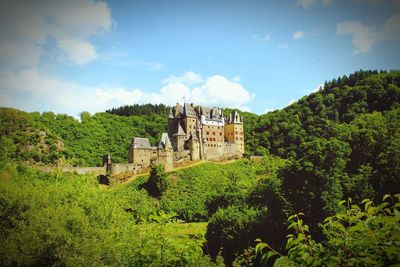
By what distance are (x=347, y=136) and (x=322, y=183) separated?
16.4 metres

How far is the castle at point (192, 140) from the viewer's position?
4997 cm

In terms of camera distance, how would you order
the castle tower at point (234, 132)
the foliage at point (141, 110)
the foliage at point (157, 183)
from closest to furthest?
1. the foliage at point (157, 183)
2. the castle tower at point (234, 132)
3. the foliage at point (141, 110)

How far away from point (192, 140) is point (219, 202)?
1800cm

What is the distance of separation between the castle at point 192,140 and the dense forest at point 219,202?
3.71m

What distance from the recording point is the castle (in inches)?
1967

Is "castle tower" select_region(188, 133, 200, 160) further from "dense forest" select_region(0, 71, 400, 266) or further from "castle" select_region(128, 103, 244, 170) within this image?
"dense forest" select_region(0, 71, 400, 266)

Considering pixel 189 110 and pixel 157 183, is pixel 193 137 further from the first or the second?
pixel 157 183

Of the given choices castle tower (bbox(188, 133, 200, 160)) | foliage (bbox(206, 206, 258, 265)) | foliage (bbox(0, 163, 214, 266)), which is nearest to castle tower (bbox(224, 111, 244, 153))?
castle tower (bbox(188, 133, 200, 160))

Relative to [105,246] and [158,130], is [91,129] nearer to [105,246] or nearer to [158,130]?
[158,130]

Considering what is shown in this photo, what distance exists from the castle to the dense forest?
3.71 metres

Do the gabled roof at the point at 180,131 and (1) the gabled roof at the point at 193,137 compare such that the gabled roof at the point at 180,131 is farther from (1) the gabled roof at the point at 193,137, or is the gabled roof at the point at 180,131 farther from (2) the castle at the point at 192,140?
(1) the gabled roof at the point at 193,137

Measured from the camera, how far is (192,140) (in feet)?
179

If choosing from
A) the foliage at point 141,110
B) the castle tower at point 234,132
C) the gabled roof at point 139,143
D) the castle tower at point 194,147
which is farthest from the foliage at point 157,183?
the foliage at point 141,110

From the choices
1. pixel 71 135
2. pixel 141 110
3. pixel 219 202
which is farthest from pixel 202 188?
pixel 141 110
